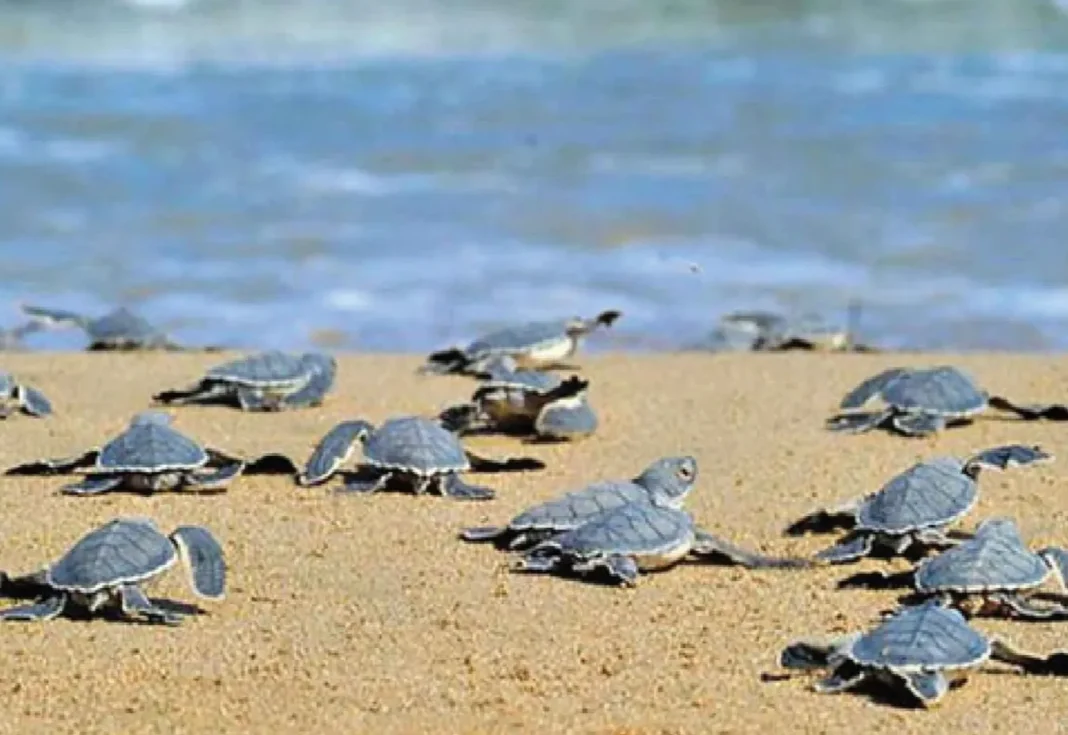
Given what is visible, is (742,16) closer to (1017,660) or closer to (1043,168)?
(1043,168)

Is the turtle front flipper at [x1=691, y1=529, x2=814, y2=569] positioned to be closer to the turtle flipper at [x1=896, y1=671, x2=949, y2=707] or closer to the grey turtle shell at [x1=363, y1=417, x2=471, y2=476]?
the grey turtle shell at [x1=363, y1=417, x2=471, y2=476]

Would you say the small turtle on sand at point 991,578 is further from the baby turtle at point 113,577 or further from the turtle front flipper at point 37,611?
the turtle front flipper at point 37,611

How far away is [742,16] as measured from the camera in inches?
824

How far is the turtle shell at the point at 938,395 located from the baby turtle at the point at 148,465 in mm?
2028

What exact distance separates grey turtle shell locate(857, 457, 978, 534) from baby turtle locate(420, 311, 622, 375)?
8.75ft

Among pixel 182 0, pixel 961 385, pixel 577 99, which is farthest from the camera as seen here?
pixel 182 0

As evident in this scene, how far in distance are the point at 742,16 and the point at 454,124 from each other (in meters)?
6.83

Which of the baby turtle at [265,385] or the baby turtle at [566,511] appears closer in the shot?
the baby turtle at [566,511]

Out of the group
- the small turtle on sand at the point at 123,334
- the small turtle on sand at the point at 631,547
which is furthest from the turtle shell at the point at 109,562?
the small turtle on sand at the point at 123,334

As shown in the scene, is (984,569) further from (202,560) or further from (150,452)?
(150,452)

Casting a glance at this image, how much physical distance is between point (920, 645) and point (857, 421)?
2891 mm

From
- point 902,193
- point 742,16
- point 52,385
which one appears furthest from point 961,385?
point 742,16

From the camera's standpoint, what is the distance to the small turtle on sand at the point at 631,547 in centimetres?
524

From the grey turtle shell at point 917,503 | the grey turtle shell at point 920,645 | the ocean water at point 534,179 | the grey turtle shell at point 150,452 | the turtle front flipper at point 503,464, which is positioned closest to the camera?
the grey turtle shell at point 920,645
